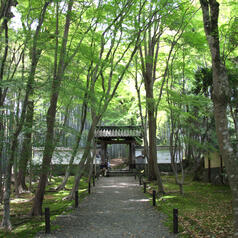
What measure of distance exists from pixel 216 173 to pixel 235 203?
11550mm

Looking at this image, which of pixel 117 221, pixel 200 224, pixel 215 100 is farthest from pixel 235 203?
pixel 117 221

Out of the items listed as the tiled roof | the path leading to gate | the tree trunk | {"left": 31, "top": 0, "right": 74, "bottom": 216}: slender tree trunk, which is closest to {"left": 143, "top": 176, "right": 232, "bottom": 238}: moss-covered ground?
the path leading to gate

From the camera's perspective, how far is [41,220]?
709 centimetres

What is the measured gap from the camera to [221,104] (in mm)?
4305

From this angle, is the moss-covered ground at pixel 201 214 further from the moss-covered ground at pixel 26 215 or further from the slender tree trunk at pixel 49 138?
the slender tree trunk at pixel 49 138

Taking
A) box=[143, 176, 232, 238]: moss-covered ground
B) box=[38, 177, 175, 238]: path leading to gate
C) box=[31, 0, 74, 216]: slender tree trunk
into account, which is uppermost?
box=[31, 0, 74, 216]: slender tree trunk

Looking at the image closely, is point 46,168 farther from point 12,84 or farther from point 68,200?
point 68,200

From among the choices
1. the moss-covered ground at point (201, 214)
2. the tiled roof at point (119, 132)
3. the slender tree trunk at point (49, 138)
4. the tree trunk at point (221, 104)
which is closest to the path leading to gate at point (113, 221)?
the moss-covered ground at point (201, 214)

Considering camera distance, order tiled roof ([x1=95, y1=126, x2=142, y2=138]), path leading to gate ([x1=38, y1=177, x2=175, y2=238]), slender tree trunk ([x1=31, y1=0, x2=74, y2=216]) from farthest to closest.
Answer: tiled roof ([x1=95, y1=126, x2=142, y2=138]) → slender tree trunk ([x1=31, y1=0, x2=74, y2=216]) → path leading to gate ([x1=38, y1=177, x2=175, y2=238])

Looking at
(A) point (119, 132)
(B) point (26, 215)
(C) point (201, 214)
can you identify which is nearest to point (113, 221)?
(C) point (201, 214)

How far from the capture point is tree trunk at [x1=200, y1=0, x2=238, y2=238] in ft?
13.3

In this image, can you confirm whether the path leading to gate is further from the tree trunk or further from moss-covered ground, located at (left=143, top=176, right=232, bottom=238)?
the tree trunk

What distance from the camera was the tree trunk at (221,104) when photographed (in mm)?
4052

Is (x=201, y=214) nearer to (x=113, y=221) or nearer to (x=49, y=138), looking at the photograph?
(x=113, y=221)
